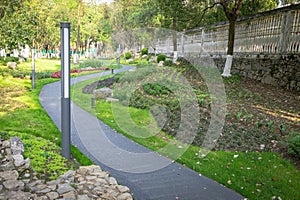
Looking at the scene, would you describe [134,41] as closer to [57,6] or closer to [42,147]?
[42,147]

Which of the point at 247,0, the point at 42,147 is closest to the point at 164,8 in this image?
the point at 247,0

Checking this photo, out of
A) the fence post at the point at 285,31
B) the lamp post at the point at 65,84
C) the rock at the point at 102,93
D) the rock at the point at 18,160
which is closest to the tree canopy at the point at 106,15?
the rock at the point at 102,93

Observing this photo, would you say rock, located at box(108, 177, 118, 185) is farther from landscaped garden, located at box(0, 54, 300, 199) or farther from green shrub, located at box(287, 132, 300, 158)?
green shrub, located at box(287, 132, 300, 158)

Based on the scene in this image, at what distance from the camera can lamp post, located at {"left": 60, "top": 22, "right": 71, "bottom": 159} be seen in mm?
4044

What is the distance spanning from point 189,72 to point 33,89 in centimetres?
651

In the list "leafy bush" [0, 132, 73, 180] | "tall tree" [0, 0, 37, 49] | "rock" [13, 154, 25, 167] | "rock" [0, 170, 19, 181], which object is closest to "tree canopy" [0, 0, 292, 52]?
"tall tree" [0, 0, 37, 49]

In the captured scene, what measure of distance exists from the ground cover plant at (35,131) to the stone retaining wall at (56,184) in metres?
0.18

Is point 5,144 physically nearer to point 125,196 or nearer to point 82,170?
point 82,170

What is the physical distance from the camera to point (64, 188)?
3.26 meters

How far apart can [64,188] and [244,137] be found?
348cm

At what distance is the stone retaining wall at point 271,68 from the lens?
8.56 meters

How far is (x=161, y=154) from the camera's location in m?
4.77

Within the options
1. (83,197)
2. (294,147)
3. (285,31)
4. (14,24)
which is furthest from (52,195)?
(14,24)

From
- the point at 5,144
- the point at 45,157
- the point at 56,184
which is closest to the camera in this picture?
the point at 56,184
